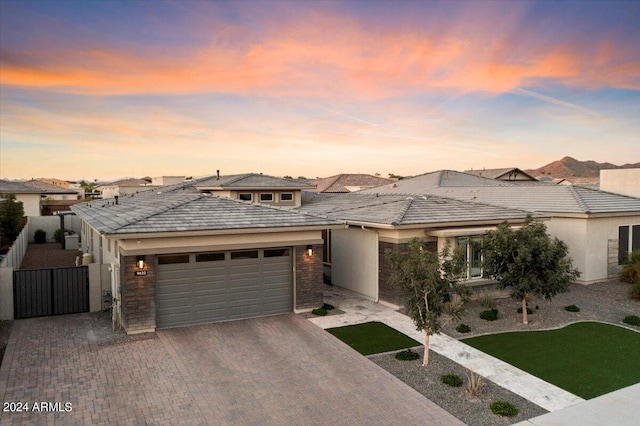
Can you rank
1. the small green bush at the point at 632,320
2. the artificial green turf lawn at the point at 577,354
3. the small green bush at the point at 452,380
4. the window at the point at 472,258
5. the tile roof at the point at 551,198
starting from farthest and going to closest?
the tile roof at the point at 551,198 → the window at the point at 472,258 → the small green bush at the point at 632,320 → the artificial green turf lawn at the point at 577,354 → the small green bush at the point at 452,380

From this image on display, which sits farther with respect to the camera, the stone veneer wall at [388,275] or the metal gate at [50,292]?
the stone veneer wall at [388,275]

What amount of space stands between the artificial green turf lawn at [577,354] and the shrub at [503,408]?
5.95ft

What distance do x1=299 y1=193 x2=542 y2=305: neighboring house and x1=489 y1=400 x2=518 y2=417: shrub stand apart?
24.0 ft

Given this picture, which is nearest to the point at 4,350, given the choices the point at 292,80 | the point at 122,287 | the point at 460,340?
the point at 122,287

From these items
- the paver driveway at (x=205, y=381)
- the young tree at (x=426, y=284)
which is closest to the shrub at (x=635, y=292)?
the young tree at (x=426, y=284)

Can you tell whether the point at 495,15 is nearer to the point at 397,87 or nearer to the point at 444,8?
the point at 444,8

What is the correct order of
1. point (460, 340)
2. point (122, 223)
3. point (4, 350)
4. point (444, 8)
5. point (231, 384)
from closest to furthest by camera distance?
point (231, 384) < point (4, 350) < point (460, 340) < point (122, 223) < point (444, 8)

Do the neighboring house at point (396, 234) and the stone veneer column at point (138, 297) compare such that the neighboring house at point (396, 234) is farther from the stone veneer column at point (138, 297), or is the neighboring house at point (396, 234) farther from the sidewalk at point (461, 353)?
the stone veneer column at point (138, 297)

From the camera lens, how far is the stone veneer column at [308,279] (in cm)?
1495

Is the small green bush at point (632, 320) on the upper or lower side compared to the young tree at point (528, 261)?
lower

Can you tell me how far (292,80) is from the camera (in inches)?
986

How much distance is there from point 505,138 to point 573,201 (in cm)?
1759

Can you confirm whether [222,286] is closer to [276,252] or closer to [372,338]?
[276,252]

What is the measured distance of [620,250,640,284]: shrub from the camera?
1902cm
